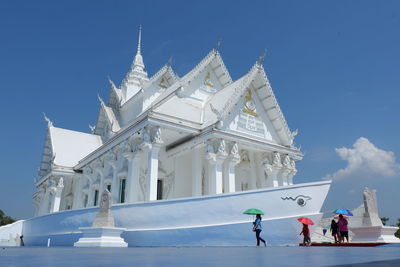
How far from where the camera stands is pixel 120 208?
13953mm

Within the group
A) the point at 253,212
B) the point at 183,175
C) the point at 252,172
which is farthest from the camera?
the point at 252,172

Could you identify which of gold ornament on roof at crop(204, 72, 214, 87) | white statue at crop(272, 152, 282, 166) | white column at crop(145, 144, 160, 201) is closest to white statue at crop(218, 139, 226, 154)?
white column at crop(145, 144, 160, 201)

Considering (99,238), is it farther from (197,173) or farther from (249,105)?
(249,105)

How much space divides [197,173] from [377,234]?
855 cm

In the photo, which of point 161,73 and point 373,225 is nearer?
point 373,225

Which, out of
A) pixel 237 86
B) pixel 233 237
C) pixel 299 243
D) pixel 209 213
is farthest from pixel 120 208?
pixel 237 86

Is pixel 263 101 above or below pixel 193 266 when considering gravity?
above

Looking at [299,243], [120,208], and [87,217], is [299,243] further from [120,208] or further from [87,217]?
[87,217]

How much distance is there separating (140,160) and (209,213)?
6.00 m

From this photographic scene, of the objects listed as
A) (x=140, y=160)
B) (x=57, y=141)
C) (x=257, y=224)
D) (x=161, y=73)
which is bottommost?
(x=257, y=224)

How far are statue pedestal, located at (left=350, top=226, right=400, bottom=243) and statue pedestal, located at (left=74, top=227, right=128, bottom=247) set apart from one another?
9.96 meters

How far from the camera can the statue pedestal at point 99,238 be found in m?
11.7

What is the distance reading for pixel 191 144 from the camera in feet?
59.5

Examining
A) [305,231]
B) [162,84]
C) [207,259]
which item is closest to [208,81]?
[162,84]
